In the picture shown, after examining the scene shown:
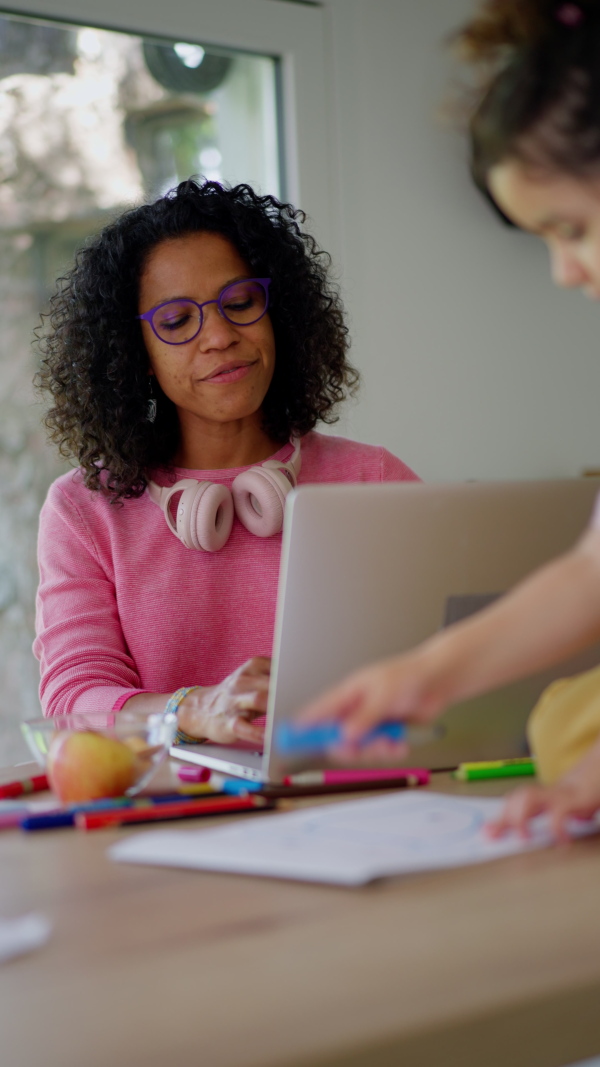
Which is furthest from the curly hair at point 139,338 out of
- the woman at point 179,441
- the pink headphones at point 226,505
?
the pink headphones at point 226,505

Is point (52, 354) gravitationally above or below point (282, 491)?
above

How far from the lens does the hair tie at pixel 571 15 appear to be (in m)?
0.64

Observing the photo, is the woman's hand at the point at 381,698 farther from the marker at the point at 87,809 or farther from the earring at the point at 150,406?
the earring at the point at 150,406

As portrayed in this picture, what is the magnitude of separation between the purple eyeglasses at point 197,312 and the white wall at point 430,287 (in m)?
1.06

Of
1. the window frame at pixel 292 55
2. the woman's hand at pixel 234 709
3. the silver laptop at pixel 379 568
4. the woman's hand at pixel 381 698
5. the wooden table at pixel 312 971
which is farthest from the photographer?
the window frame at pixel 292 55

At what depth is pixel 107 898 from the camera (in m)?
0.64

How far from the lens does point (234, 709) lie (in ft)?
3.61

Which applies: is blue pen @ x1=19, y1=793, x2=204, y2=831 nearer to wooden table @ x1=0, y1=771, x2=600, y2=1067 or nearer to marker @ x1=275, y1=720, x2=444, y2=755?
wooden table @ x1=0, y1=771, x2=600, y2=1067

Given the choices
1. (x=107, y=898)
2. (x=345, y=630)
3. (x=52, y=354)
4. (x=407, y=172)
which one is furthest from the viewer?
(x=407, y=172)

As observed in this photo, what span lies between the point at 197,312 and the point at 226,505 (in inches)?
11.0

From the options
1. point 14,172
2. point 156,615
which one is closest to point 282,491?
point 156,615

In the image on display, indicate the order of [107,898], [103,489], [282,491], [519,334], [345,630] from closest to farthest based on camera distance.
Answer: [107,898] → [345,630] → [282,491] → [103,489] → [519,334]

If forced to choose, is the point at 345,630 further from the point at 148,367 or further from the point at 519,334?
the point at 519,334

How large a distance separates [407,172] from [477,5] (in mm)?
2149
